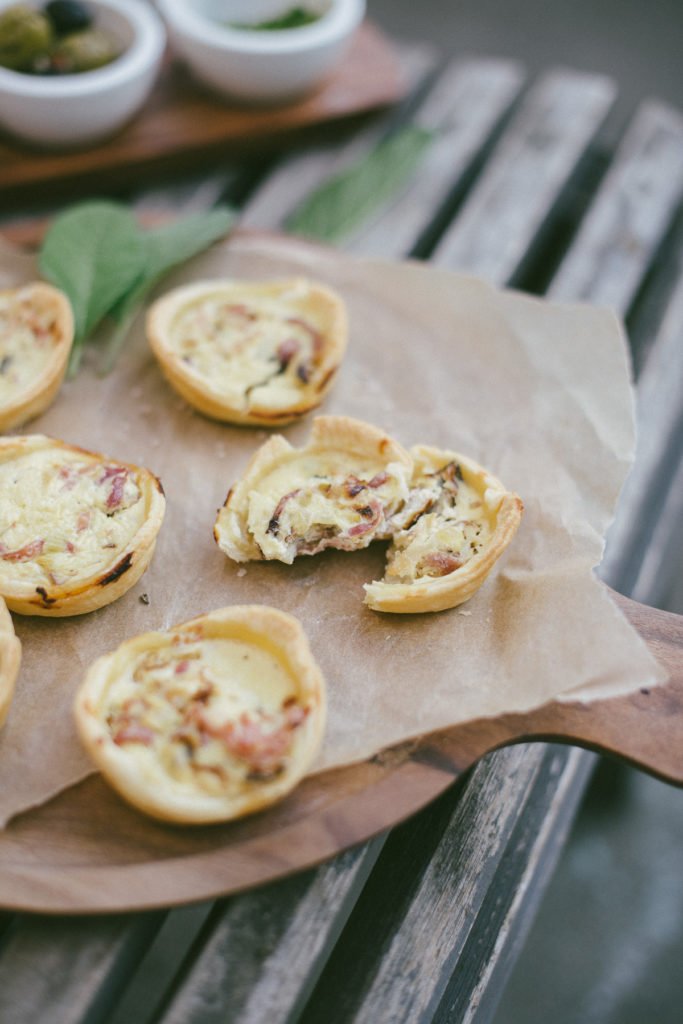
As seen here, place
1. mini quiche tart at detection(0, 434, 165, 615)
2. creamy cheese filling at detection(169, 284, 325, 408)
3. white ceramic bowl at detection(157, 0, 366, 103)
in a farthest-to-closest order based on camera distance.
→ white ceramic bowl at detection(157, 0, 366, 103), creamy cheese filling at detection(169, 284, 325, 408), mini quiche tart at detection(0, 434, 165, 615)

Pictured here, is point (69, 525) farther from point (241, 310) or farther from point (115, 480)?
point (241, 310)

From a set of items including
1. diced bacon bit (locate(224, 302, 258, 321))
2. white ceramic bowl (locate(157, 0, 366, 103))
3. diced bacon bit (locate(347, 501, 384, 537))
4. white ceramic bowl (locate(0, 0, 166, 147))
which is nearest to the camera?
diced bacon bit (locate(347, 501, 384, 537))

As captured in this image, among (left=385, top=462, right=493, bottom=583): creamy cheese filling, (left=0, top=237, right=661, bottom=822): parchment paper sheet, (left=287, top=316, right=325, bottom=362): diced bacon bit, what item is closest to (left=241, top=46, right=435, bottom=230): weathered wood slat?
(left=0, top=237, right=661, bottom=822): parchment paper sheet

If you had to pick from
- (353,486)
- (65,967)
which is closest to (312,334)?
(353,486)

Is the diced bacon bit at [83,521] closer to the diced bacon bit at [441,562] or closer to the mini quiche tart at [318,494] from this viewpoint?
the mini quiche tart at [318,494]

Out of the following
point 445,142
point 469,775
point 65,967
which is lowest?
point 65,967

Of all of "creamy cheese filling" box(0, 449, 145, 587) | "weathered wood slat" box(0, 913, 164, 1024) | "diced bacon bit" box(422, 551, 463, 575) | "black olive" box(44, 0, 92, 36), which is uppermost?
"black olive" box(44, 0, 92, 36)

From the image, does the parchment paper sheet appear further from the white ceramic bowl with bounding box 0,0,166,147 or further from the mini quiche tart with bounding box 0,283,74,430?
the white ceramic bowl with bounding box 0,0,166,147

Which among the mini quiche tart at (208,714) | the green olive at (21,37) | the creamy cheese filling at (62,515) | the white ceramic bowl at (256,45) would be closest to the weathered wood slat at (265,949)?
the mini quiche tart at (208,714)
